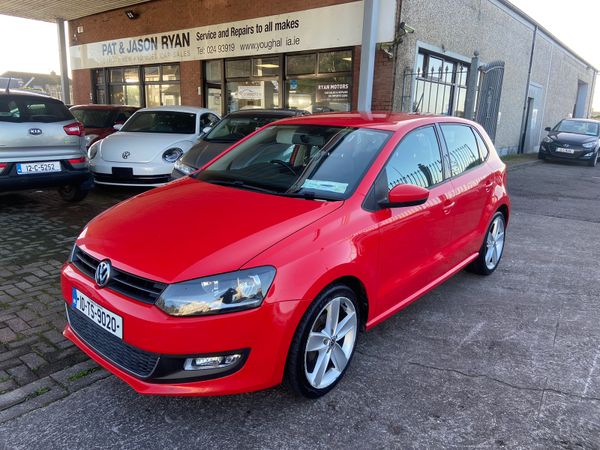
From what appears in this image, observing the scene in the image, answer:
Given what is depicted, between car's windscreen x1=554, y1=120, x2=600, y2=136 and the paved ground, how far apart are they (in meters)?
A: 15.5

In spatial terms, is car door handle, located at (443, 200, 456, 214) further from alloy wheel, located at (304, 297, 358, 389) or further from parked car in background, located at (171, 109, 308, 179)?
parked car in background, located at (171, 109, 308, 179)

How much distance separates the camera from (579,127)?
1778 cm

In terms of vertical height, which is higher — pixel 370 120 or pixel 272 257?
pixel 370 120

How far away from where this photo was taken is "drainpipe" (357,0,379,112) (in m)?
9.02

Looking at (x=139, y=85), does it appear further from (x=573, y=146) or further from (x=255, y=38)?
(x=573, y=146)

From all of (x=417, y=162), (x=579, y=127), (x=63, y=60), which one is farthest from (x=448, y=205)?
(x=63, y=60)

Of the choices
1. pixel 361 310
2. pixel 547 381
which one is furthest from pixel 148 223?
pixel 547 381

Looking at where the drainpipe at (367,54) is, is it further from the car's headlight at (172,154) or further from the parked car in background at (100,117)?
the parked car in background at (100,117)

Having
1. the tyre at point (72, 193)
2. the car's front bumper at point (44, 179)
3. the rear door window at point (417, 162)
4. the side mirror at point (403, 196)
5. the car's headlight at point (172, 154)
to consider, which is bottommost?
the tyre at point (72, 193)

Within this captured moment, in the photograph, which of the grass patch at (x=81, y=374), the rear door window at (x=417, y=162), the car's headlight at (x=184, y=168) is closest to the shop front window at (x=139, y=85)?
the car's headlight at (x=184, y=168)

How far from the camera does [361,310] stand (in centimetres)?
290

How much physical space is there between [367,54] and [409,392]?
25.8 ft

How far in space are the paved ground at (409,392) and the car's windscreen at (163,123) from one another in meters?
3.99

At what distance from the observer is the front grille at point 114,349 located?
7.35 feet
